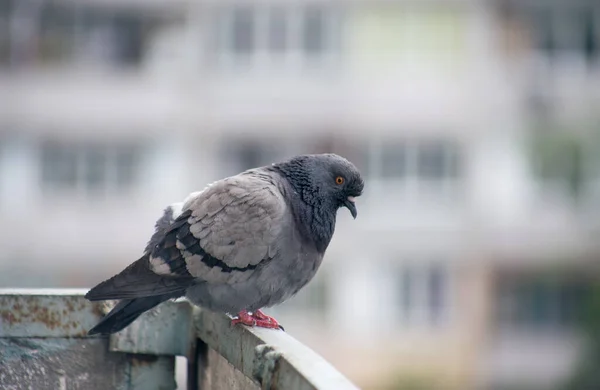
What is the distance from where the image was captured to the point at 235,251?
4.72 m


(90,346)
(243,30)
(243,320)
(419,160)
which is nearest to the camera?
(243,320)

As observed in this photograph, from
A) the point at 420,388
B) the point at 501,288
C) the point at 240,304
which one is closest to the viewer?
the point at 240,304

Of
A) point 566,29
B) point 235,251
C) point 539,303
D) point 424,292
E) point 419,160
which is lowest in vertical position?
point 539,303

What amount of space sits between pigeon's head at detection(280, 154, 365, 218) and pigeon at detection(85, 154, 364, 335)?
4cm

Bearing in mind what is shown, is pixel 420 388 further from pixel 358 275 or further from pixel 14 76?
pixel 14 76

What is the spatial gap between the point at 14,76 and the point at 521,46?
9.94 metres

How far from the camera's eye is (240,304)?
4637 millimetres

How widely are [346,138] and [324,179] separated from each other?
15.7 metres

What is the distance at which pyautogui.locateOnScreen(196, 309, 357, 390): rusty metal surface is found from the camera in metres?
2.84

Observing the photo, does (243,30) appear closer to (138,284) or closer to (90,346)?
(138,284)

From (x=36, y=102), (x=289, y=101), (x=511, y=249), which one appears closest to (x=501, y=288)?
(x=511, y=249)

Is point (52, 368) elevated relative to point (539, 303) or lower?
elevated

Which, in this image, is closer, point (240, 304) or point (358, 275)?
point (240, 304)

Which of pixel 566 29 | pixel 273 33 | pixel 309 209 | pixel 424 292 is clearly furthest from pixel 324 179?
pixel 566 29
